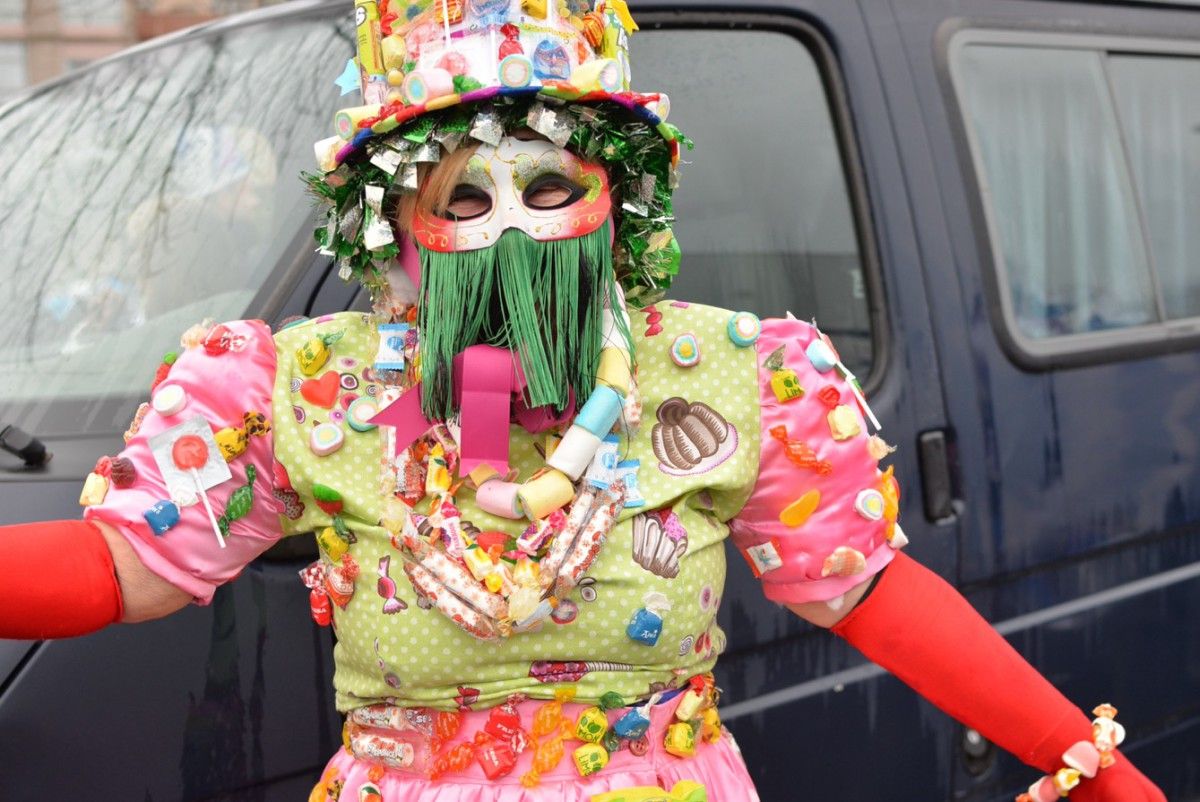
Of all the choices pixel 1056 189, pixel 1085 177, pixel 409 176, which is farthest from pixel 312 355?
pixel 1085 177

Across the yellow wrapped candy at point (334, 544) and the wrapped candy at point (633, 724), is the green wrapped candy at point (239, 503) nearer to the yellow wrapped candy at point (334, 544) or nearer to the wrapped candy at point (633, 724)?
the yellow wrapped candy at point (334, 544)

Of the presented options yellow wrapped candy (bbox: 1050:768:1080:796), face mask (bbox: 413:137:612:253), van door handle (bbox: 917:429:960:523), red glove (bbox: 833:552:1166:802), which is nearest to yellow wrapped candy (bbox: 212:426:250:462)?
face mask (bbox: 413:137:612:253)

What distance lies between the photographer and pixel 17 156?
269cm

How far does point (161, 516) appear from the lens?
1741 millimetres

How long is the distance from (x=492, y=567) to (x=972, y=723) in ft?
2.32

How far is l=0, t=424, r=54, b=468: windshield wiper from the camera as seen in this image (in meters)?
2.11

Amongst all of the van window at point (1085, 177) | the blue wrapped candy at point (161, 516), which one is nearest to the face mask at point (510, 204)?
the blue wrapped candy at point (161, 516)

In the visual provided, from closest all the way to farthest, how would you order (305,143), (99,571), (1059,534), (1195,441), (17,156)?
(99,571)
(305,143)
(17,156)
(1059,534)
(1195,441)

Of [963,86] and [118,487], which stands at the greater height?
[963,86]

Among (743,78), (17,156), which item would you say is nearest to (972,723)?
(743,78)

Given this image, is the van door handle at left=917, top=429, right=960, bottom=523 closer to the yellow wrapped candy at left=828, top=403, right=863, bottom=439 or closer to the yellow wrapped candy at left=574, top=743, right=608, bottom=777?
the yellow wrapped candy at left=828, top=403, right=863, bottom=439

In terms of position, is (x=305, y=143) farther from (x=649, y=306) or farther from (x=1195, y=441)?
(x=1195, y=441)

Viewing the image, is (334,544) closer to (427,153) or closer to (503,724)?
(503,724)

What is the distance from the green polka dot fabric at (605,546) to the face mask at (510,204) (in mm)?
→ 209
